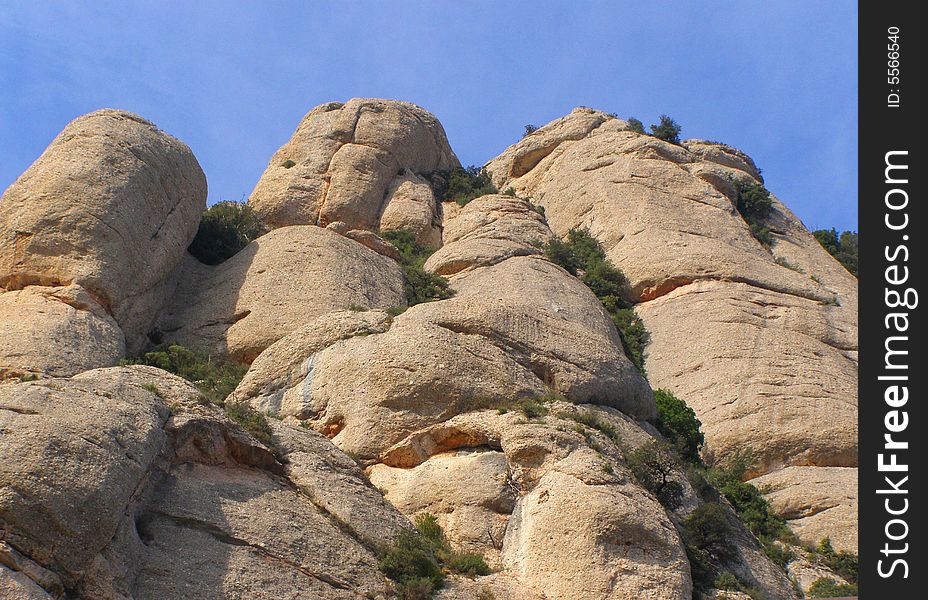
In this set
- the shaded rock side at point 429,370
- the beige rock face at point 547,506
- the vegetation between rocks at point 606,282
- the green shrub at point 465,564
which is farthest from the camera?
the vegetation between rocks at point 606,282

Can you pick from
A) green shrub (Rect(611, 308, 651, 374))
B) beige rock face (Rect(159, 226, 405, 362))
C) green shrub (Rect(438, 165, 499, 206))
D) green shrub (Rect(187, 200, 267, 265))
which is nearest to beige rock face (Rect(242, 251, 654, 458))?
beige rock face (Rect(159, 226, 405, 362))

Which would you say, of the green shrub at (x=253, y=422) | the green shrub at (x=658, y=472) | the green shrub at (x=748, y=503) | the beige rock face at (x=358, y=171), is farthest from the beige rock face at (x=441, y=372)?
the beige rock face at (x=358, y=171)

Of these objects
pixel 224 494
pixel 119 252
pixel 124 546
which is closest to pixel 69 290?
pixel 119 252

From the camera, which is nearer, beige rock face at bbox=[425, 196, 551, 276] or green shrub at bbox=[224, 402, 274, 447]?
green shrub at bbox=[224, 402, 274, 447]

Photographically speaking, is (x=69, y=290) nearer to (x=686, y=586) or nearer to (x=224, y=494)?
(x=224, y=494)

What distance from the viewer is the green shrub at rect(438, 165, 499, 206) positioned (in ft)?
139

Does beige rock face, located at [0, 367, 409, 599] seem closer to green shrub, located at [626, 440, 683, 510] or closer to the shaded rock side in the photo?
the shaded rock side

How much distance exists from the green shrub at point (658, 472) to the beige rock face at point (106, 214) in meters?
11.4

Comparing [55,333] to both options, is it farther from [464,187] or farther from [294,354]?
[464,187]

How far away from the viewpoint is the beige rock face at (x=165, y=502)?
1383cm

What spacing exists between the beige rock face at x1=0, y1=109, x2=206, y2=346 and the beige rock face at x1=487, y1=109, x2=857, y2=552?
12.0m

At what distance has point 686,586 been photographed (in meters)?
18.2

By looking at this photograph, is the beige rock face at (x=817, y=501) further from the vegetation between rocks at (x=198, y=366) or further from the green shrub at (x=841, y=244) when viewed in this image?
the green shrub at (x=841, y=244)

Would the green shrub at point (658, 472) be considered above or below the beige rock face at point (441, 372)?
below
